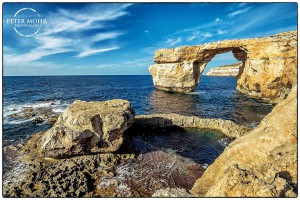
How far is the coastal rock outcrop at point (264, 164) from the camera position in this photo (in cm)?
569

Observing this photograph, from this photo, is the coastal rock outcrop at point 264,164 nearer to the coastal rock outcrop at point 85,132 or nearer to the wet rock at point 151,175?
the wet rock at point 151,175

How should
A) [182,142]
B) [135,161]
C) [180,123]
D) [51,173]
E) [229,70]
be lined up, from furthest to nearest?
[229,70]
[180,123]
[182,142]
[135,161]
[51,173]

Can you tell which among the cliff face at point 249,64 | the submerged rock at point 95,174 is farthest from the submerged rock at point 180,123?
the cliff face at point 249,64

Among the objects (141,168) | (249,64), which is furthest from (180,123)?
(249,64)

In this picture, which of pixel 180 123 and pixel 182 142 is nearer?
pixel 182 142

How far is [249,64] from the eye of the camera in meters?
43.9

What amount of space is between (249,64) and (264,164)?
41886mm

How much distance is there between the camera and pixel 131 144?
18.9 metres

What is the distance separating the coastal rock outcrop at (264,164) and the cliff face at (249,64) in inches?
1225

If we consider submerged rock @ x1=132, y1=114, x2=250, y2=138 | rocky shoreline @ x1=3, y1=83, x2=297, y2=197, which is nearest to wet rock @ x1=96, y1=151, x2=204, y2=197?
rocky shoreline @ x1=3, y1=83, x2=297, y2=197

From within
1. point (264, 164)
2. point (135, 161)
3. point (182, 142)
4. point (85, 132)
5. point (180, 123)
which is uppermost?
point (264, 164)

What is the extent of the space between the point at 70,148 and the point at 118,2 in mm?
11884

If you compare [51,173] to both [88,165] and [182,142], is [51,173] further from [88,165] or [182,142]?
[182,142]

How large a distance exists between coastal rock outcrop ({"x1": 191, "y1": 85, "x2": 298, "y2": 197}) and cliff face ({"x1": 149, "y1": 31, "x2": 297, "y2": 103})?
102 feet
